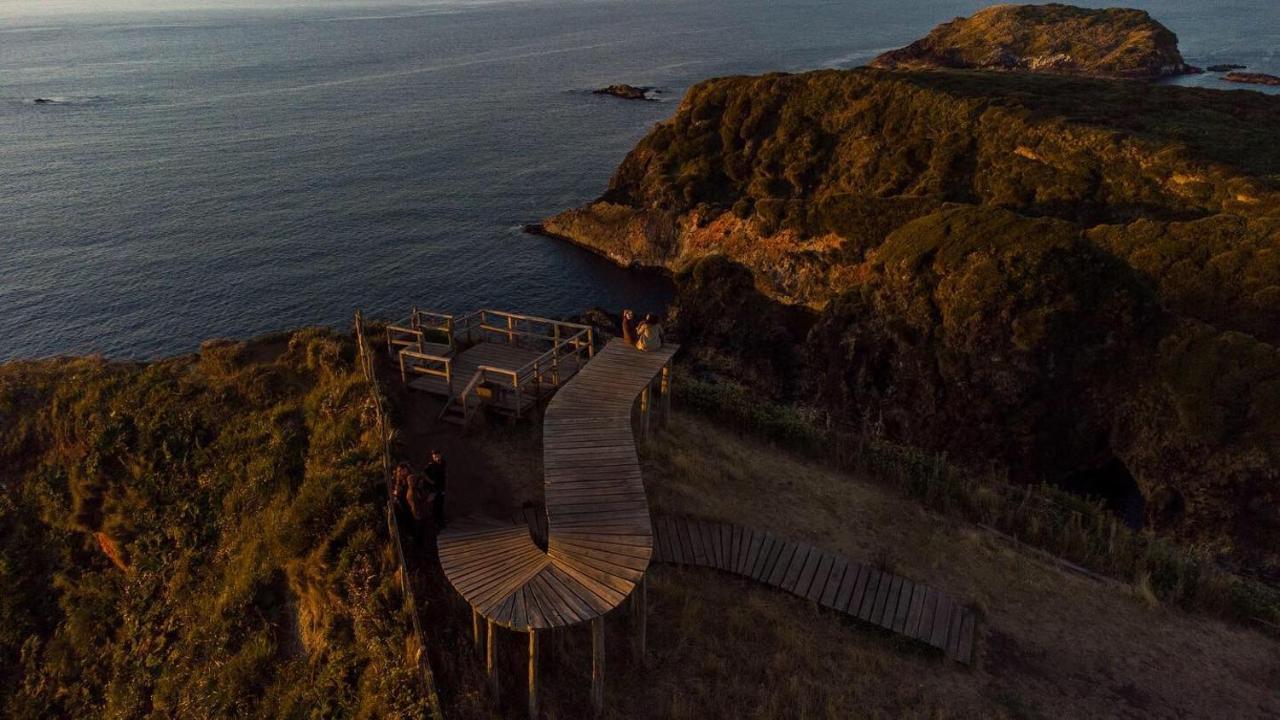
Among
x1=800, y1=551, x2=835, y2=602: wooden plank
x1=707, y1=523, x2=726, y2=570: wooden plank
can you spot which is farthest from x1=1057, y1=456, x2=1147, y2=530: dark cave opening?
x1=707, y1=523, x2=726, y2=570: wooden plank

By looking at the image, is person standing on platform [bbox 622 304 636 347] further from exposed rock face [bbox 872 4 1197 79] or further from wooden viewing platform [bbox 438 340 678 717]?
exposed rock face [bbox 872 4 1197 79]

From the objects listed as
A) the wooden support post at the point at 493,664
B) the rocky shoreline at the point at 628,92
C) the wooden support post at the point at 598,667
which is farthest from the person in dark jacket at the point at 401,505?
the rocky shoreline at the point at 628,92

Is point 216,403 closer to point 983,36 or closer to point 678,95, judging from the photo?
point 678,95

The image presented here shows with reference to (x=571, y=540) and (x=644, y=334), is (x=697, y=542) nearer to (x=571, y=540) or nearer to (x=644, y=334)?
(x=571, y=540)

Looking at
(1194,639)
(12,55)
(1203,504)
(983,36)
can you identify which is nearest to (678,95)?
(983,36)

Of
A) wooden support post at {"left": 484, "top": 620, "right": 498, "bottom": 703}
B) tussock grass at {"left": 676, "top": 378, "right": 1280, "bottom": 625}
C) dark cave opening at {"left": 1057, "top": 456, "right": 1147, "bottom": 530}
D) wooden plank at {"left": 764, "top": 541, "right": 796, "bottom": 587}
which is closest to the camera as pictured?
wooden support post at {"left": 484, "top": 620, "right": 498, "bottom": 703}

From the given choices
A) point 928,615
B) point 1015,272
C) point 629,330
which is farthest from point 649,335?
point 1015,272
